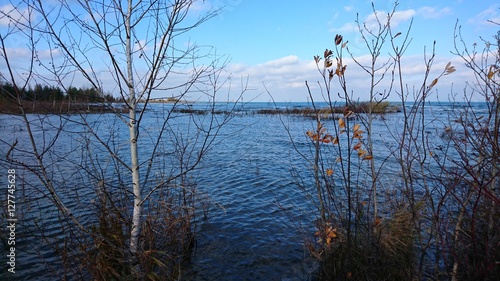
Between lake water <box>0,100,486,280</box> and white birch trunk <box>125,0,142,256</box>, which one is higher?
white birch trunk <box>125,0,142,256</box>

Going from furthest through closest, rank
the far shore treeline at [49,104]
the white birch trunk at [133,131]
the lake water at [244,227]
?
1. the lake water at [244,227]
2. the white birch trunk at [133,131]
3. the far shore treeline at [49,104]

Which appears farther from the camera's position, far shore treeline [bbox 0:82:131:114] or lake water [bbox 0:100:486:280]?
lake water [bbox 0:100:486:280]

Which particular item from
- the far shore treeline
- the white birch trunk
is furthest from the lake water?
the white birch trunk

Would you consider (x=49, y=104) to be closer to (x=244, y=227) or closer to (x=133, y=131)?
(x=133, y=131)

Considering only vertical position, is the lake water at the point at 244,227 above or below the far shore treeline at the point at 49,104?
below

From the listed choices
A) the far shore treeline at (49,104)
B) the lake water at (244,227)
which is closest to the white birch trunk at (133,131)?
the far shore treeline at (49,104)

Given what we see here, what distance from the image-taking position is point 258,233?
5773 millimetres

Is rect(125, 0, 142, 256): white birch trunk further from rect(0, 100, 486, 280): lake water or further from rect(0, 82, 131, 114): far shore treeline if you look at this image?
rect(0, 100, 486, 280): lake water

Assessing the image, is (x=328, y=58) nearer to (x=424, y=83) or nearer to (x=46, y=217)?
(x=424, y=83)

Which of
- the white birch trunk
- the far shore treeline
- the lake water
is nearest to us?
the far shore treeline

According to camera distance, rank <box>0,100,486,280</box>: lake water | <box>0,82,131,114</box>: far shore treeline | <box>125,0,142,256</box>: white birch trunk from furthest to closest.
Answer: <box>0,100,486,280</box>: lake water → <box>125,0,142,256</box>: white birch trunk → <box>0,82,131,114</box>: far shore treeline

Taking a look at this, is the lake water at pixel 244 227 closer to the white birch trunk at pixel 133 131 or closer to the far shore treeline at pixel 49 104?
the far shore treeline at pixel 49 104

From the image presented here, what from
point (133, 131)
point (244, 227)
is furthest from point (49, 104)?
point (244, 227)

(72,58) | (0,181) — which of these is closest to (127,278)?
(72,58)
